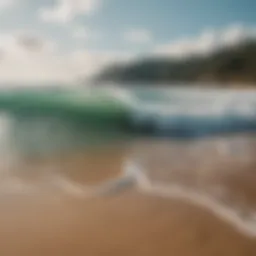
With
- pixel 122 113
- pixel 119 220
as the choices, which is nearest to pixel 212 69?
pixel 122 113

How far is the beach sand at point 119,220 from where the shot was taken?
981 mm

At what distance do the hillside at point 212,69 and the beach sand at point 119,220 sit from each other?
258mm

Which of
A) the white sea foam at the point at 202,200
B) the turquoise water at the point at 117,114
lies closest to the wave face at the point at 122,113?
the turquoise water at the point at 117,114

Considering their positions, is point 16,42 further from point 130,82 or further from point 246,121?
point 246,121

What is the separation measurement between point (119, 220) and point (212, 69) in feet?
1.75

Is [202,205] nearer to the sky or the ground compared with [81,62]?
nearer to the ground

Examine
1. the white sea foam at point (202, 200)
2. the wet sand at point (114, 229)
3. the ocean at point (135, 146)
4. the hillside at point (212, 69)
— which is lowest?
the wet sand at point (114, 229)

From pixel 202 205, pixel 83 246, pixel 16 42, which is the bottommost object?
pixel 83 246

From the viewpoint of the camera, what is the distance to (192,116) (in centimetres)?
111

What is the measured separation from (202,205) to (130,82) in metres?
0.42

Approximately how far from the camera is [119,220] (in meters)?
1.02

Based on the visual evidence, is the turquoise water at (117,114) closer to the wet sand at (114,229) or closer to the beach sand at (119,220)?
the beach sand at (119,220)

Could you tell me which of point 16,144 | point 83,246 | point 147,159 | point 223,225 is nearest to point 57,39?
point 16,144

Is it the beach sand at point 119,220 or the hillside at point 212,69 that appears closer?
the beach sand at point 119,220
